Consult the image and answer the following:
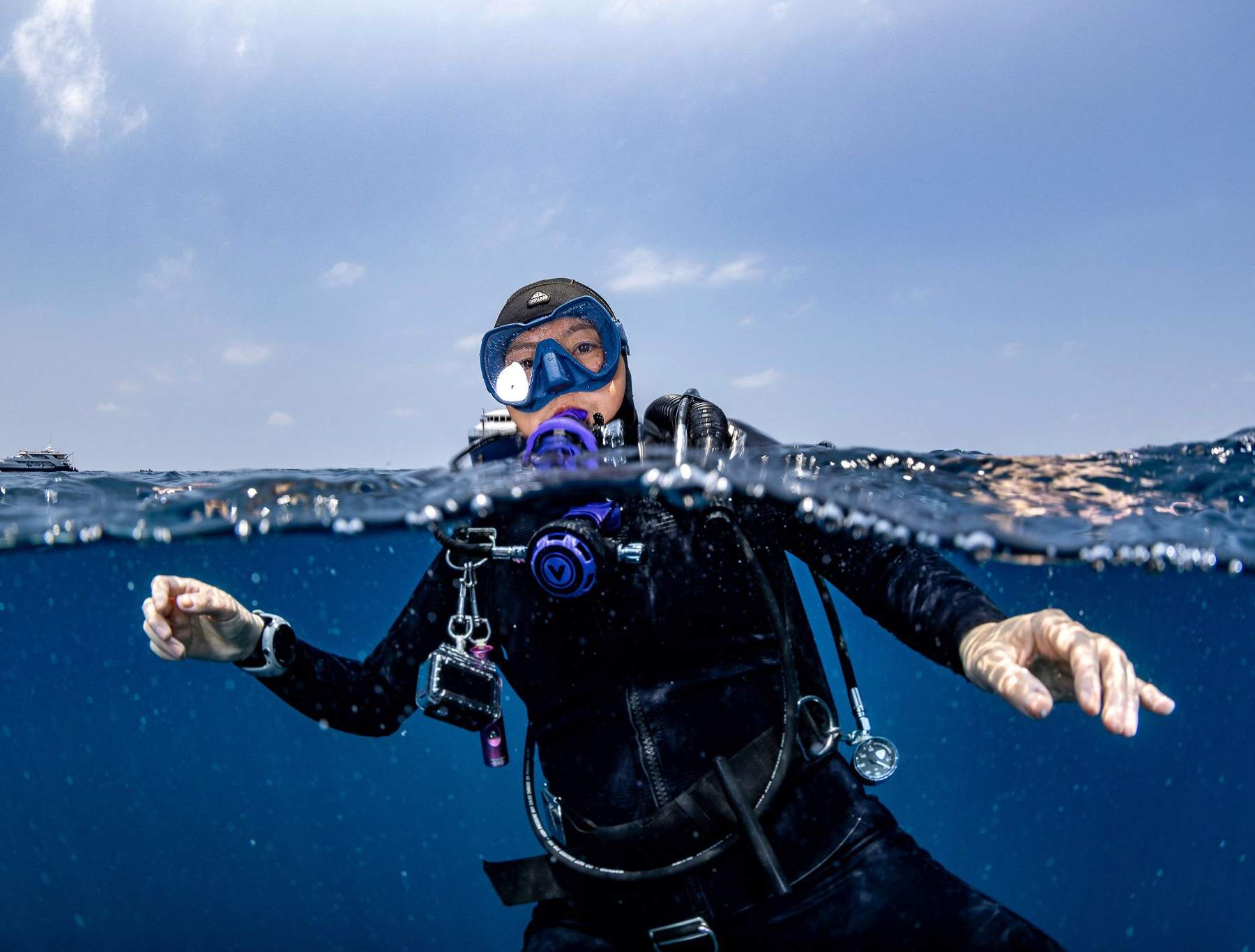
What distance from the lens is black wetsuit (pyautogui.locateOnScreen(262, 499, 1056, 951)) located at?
2.67 metres

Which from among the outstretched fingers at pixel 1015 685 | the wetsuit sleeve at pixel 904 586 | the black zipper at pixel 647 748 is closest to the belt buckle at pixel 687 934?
the black zipper at pixel 647 748

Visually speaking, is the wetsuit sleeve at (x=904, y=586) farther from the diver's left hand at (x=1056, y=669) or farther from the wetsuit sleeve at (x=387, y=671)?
the wetsuit sleeve at (x=387, y=671)

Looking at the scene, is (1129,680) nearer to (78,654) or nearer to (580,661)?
(580,661)

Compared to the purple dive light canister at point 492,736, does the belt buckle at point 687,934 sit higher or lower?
lower

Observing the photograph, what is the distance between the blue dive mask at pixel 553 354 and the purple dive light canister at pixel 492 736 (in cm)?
141

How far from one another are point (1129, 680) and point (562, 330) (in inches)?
125

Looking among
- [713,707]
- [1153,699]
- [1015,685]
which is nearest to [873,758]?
[713,707]

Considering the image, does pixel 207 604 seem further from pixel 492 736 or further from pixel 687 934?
pixel 687 934

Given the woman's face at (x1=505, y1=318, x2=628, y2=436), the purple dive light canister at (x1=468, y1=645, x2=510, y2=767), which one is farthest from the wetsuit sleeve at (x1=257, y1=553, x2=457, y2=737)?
the woman's face at (x1=505, y1=318, x2=628, y2=436)

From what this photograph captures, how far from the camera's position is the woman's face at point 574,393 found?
393 centimetres

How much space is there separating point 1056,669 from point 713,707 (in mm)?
1272

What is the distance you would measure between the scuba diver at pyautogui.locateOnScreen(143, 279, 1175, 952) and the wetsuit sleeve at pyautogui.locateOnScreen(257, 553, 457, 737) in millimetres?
11

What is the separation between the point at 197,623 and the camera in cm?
286

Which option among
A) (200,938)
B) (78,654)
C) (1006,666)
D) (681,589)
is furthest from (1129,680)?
(200,938)
